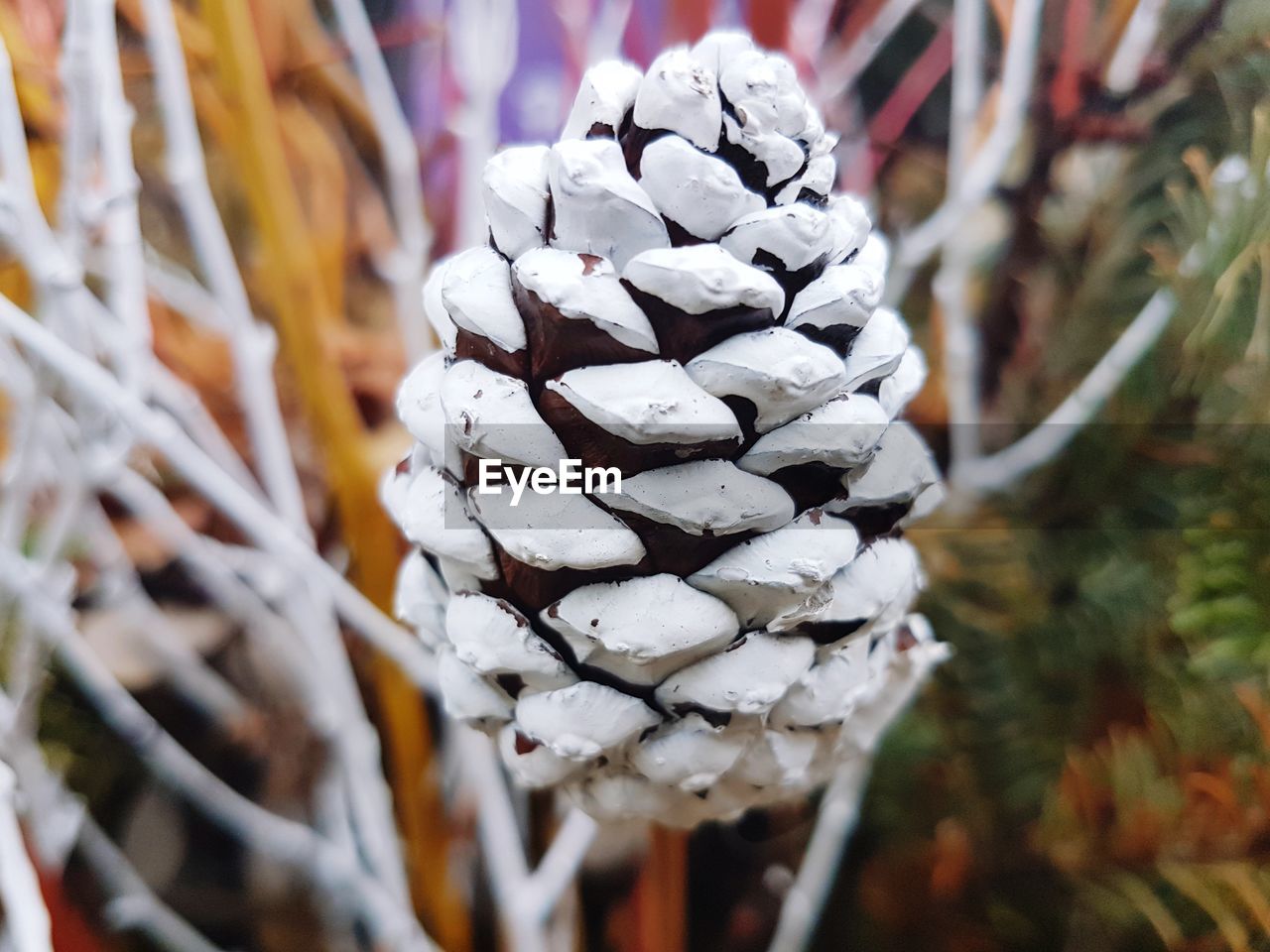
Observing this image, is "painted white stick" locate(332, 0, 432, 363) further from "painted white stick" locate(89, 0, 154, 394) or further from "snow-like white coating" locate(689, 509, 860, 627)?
"snow-like white coating" locate(689, 509, 860, 627)

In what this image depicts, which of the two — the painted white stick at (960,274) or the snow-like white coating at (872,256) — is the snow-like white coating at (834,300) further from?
A: the painted white stick at (960,274)

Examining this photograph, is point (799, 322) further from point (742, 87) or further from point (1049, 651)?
point (1049, 651)

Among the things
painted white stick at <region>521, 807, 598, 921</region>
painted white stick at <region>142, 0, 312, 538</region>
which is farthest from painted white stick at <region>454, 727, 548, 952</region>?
painted white stick at <region>142, 0, 312, 538</region>

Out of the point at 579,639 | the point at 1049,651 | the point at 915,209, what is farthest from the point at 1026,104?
the point at 579,639

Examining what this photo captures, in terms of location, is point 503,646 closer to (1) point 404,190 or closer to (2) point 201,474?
(2) point 201,474

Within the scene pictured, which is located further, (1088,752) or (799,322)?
(1088,752)

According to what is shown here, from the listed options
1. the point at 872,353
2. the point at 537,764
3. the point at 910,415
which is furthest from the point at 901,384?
the point at 910,415
